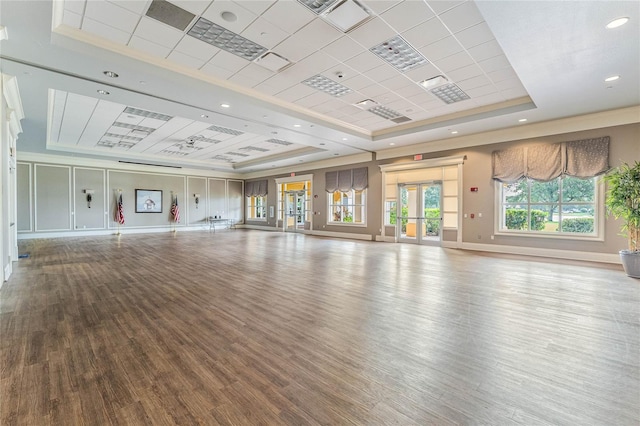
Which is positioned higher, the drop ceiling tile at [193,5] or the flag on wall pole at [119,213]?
the drop ceiling tile at [193,5]

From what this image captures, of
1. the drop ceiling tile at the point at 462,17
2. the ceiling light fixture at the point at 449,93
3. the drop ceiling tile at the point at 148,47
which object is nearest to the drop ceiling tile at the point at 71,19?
the drop ceiling tile at the point at 148,47

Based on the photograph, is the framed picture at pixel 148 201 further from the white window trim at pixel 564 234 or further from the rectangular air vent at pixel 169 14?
the white window trim at pixel 564 234

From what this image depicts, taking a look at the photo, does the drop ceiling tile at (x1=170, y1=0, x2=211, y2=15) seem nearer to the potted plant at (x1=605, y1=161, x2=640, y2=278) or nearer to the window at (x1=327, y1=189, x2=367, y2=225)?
the potted plant at (x1=605, y1=161, x2=640, y2=278)

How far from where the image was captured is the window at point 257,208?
16000 mm

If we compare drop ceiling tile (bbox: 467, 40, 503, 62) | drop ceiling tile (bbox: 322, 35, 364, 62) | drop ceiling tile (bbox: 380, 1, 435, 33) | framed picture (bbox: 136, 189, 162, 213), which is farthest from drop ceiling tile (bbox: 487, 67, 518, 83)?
framed picture (bbox: 136, 189, 162, 213)

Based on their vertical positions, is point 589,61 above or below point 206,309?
above

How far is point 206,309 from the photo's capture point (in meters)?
3.47

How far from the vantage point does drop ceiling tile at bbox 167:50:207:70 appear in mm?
4396

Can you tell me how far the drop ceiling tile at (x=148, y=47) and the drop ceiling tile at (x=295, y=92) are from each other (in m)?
2.19

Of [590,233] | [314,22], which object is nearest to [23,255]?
[314,22]

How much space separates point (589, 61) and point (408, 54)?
2589 mm

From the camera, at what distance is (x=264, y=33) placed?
383cm

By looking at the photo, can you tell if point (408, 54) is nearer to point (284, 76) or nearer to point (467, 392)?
point (284, 76)

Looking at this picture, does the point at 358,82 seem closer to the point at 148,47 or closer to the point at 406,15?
the point at 406,15
